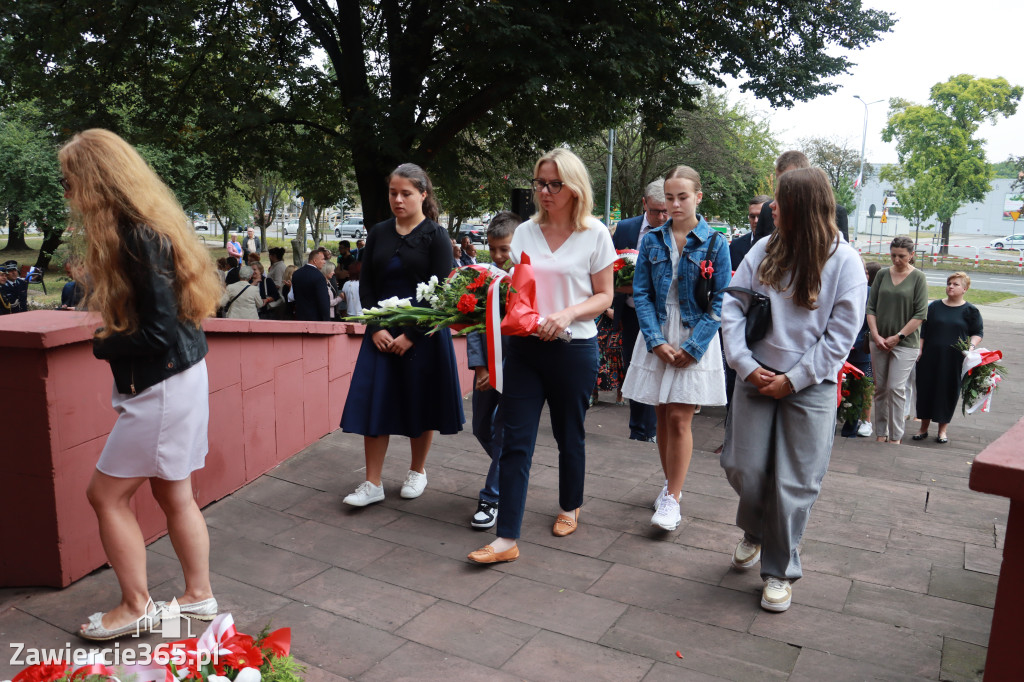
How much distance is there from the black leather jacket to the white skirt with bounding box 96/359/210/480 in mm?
48

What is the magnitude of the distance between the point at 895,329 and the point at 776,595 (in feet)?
16.6

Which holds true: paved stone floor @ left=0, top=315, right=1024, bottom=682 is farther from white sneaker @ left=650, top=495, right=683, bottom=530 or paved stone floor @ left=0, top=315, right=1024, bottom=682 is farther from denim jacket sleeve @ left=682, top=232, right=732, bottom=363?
denim jacket sleeve @ left=682, top=232, right=732, bottom=363

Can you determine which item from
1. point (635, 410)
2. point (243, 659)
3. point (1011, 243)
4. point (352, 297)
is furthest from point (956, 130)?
point (243, 659)

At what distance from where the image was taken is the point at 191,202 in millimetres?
14539

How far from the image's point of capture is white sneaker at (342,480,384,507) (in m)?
4.48

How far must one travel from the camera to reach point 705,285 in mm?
4094

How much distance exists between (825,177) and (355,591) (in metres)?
2.68

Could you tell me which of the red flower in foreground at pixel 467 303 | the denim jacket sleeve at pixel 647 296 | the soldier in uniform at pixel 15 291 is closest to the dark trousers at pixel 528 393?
the red flower in foreground at pixel 467 303

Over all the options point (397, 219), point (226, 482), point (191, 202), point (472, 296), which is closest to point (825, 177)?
point (472, 296)

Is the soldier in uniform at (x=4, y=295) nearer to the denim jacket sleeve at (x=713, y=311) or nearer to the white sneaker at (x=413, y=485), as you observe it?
the white sneaker at (x=413, y=485)

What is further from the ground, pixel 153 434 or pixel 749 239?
pixel 749 239

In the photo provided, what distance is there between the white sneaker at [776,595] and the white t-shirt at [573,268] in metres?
1.34

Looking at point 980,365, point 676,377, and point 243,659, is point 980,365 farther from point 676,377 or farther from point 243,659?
point 243,659

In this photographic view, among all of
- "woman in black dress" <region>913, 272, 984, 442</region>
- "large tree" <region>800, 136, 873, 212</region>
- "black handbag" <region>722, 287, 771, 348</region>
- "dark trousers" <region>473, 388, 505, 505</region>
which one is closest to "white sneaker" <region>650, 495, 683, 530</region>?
"dark trousers" <region>473, 388, 505, 505</region>
